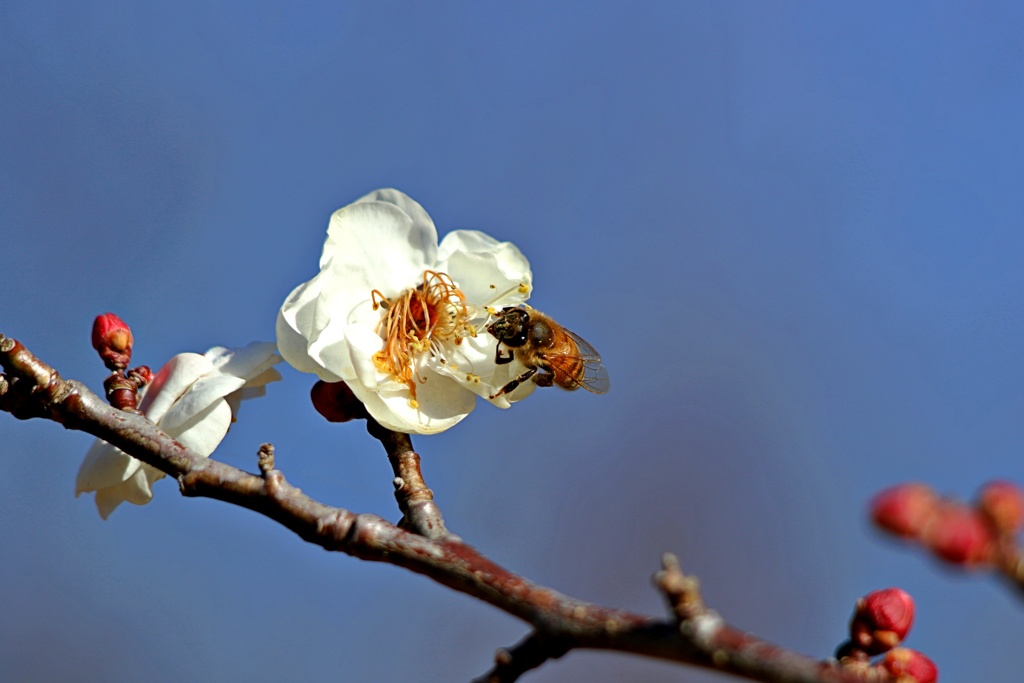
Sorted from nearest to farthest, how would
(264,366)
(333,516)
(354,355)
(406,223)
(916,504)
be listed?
(916,504) < (333,516) < (354,355) < (264,366) < (406,223)

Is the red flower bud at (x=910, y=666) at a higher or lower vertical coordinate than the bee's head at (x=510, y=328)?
lower

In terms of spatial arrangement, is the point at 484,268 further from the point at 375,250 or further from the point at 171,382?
the point at 171,382

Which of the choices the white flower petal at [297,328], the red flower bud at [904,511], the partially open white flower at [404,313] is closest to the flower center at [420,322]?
the partially open white flower at [404,313]

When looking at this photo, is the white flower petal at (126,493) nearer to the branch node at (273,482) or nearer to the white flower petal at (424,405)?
the white flower petal at (424,405)

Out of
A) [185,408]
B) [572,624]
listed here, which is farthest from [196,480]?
[572,624]

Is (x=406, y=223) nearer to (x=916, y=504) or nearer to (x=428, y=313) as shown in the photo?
(x=428, y=313)

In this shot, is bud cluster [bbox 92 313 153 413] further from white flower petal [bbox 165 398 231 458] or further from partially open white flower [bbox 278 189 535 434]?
partially open white flower [bbox 278 189 535 434]

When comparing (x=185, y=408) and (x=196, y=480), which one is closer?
(x=196, y=480)
